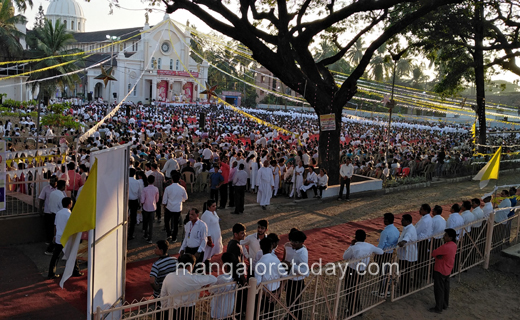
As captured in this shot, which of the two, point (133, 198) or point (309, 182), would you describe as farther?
point (309, 182)

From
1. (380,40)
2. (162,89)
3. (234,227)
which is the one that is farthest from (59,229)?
(162,89)

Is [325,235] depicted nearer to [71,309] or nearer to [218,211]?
[218,211]

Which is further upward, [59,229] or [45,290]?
[59,229]

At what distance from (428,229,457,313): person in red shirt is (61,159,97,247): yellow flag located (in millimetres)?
4910

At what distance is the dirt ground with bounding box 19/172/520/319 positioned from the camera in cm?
696

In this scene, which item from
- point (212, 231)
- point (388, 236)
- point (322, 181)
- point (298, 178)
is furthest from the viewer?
point (322, 181)

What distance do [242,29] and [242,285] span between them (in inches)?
416

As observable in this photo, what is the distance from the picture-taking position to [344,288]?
615 cm

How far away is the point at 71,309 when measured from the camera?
20.0ft

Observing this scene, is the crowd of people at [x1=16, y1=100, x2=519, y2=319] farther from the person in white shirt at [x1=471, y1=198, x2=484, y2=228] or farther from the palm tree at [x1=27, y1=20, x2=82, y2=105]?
the palm tree at [x1=27, y1=20, x2=82, y2=105]

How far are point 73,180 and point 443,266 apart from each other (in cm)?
753

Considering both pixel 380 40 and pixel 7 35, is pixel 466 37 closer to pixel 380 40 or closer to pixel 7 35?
pixel 380 40

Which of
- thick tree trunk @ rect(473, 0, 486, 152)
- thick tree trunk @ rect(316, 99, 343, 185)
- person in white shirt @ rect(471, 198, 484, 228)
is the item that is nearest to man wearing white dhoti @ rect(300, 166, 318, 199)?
thick tree trunk @ rect(316, 99, 343, 185)

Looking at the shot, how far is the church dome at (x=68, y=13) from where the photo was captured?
78312 mm
